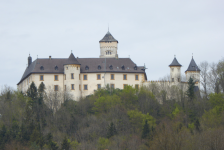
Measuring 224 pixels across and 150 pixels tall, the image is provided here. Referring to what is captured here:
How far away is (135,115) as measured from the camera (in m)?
82.6

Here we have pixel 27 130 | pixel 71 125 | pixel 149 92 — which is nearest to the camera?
pixel 27 130

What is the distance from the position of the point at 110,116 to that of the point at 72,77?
38.2ft

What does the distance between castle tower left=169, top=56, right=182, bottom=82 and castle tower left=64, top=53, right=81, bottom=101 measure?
632 inches

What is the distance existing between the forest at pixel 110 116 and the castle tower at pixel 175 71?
197cm

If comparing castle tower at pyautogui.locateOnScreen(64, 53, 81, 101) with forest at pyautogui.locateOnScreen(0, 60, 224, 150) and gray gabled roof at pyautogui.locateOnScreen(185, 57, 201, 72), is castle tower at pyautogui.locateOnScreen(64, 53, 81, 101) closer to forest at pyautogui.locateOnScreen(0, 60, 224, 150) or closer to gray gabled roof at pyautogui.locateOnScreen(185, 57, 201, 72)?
forest at pyautogui.locateOnScreen(0, 60, 224, 150)

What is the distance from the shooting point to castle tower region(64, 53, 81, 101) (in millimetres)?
89875

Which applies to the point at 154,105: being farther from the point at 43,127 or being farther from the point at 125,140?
the point at 43,127

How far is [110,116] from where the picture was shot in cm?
8312

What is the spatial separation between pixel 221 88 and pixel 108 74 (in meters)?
19.5

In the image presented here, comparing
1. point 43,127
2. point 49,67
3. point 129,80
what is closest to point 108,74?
Result: point 129,80

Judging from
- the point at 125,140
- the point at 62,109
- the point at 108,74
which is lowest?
the point at 125,140

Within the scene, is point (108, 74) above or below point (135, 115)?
above

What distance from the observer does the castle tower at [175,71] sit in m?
90.3

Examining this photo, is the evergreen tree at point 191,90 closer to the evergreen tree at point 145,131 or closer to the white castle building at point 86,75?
the white castle building at point 86,75
